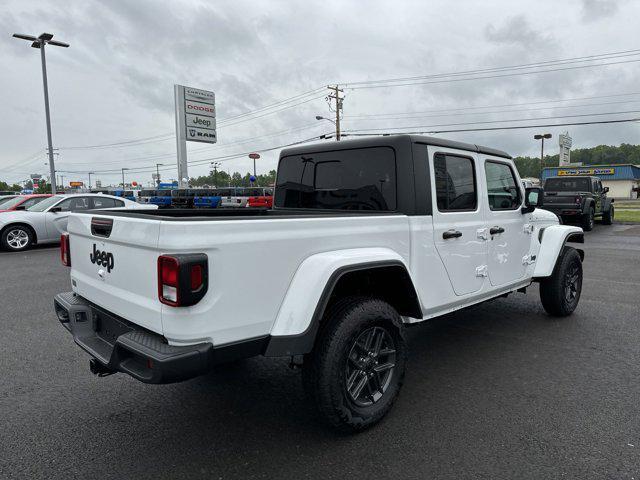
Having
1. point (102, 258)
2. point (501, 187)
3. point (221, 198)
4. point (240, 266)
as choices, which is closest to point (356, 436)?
point (240, 266)

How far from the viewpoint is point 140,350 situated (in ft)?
7.22

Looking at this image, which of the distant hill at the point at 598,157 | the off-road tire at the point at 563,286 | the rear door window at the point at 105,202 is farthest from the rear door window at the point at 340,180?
the distant hill at the point at 598,157

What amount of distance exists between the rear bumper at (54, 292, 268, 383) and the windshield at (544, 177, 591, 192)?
1788 centimetres

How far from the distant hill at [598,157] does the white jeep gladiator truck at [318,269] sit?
4203 inches

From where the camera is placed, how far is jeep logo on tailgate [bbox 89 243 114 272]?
265 centimetres

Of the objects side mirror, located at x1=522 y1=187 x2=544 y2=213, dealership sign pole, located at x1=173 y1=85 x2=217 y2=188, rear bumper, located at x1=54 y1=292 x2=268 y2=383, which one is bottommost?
rear bumper, located at x1=54 y1=292 x2=268 y2=383

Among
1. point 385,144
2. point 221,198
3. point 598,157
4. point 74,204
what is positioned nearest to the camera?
point 385,144

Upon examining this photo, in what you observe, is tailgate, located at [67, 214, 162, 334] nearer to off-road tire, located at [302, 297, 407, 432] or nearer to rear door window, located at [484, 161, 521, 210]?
off-road tire, located at [302, 297, 407, 432]

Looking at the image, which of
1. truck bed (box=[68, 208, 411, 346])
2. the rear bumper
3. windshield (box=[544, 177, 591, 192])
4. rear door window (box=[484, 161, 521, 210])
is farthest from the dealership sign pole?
truck bed (box=[68, 208, 411, 346])

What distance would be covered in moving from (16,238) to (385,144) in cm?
1105

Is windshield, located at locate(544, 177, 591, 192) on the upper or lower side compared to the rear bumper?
upper

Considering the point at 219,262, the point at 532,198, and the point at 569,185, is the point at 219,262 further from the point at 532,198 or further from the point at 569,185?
the point at 569,185

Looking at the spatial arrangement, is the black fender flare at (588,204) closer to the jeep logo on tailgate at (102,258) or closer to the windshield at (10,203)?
the jeep logo on tailgate at (102,258)

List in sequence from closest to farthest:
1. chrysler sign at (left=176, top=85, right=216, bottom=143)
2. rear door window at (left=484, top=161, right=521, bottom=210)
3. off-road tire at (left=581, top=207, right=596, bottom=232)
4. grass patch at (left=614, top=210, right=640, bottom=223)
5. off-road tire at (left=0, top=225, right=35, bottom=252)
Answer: rear door window at (left=484, top=161, right=521, bottom=210) → off-road tire at (left=0, top=225, right=35, bottom=252) → off-road tire at (left=581, top=207, right=596, bottom=232) → grass patch at (left=614, top=210, right=640, bottom=223) → chrysler sign at (left=176, top=85, right=216, bottom=143)
